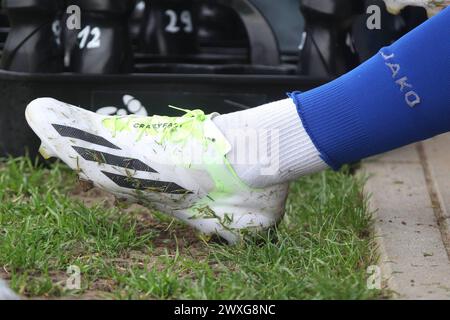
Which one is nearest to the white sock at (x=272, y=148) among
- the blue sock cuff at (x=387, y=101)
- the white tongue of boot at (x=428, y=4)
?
the blue sock cuff at (x=387, y=101)

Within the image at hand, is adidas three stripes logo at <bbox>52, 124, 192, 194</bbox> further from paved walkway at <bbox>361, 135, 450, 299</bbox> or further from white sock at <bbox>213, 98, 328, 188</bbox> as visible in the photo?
paved walkway at <bbox>361, 135, 450, 299</bbox>

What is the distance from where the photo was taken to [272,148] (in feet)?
4.70

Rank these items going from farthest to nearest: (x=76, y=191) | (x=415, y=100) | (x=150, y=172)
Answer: (x=76, y=191)
(x=150, y=172)
(x=415, y=100)

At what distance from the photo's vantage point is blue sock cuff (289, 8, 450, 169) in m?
1.34

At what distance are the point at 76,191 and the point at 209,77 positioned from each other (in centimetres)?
38

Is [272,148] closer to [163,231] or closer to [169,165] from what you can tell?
[169,165]

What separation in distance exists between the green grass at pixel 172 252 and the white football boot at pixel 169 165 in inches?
2.1

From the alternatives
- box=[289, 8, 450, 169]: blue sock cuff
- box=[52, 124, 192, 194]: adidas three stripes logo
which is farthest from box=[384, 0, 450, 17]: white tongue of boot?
box=[52, 124, 192, 194]: adidas three stripes logo

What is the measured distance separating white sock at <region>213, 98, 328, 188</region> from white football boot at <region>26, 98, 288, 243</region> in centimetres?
2

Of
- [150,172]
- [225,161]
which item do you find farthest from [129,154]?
[225,161]

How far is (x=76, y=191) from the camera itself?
1880 mm

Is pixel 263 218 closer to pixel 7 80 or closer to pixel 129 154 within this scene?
pixel 129 154

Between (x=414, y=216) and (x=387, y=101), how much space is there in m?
0.36

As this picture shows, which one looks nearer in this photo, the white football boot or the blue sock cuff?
the blue sock cuff
